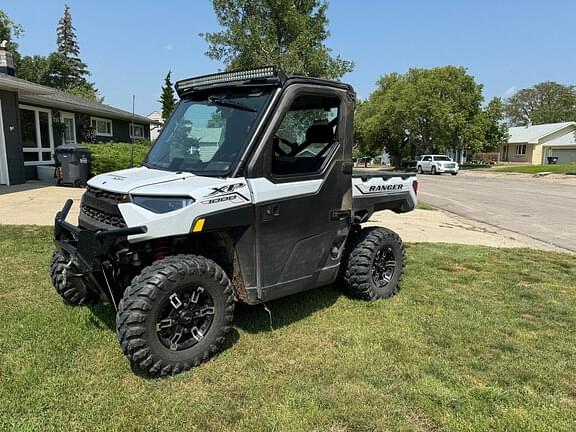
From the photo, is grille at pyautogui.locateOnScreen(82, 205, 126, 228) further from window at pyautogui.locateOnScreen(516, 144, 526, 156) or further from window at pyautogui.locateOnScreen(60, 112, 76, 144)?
window at pyautogui.locateOnScreen(516, 144, 526, 156)

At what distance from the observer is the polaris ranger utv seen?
3.05m

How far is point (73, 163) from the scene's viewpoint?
565 inches

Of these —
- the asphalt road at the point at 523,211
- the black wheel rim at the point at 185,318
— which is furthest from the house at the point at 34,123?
the black wheel rim at the point at 185,318

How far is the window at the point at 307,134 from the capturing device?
382 cm

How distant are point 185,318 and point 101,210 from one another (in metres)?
1.07

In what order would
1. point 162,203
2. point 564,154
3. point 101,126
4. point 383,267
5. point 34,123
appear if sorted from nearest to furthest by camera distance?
1. point 162,203
2. point 383,267
3. point 34,123
4. point 101,126
5. point 564,154

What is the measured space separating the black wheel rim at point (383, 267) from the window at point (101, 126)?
66.0 ft

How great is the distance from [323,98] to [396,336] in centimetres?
221

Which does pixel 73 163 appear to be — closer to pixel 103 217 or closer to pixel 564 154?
pixel 103 217

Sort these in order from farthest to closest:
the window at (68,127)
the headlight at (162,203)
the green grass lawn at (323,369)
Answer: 1. the window at (68,127)
2. the headlight at (162,203)
3. the green grass lawn at (323,369)

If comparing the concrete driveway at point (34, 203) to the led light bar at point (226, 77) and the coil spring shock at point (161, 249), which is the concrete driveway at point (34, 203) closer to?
the led light bar at point (226, 77)

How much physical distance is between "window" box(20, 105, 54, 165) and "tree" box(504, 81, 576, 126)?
82.9m

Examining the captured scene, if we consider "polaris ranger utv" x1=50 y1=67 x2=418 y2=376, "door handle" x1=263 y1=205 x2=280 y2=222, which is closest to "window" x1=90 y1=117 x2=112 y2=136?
"polaris ranger utv" x1=50 y1=67 x2=418 y2=376

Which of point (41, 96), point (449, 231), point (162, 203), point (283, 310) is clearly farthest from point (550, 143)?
point (162, 203)
